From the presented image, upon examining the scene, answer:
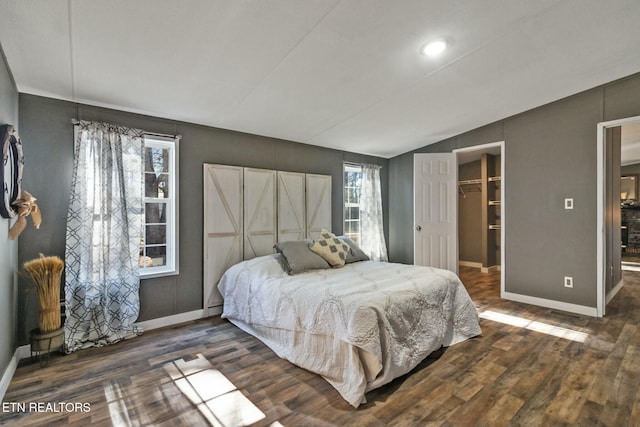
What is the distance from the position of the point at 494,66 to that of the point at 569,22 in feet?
1.93

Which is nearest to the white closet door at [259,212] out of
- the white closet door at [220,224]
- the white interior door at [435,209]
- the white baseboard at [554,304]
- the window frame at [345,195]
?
the white closet door at [220,224]

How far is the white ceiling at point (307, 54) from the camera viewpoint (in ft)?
6.12

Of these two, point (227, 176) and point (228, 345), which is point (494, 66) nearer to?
point (227, 176)

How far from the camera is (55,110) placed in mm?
2727

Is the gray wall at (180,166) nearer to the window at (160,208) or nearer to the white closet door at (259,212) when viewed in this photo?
the window at (160,208)

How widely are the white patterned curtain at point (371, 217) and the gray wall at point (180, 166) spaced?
1.85ft

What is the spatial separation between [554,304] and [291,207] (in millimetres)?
3724

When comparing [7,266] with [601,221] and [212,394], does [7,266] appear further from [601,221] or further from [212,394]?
[601,221]

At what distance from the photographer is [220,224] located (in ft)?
11.9

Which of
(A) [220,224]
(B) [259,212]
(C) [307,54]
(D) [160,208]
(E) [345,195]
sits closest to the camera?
(C) [307,54]

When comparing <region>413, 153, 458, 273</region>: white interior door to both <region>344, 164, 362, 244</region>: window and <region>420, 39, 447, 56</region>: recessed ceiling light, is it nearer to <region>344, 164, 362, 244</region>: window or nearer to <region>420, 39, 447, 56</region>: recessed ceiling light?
<region>344, 164, 362, 244</region>: window

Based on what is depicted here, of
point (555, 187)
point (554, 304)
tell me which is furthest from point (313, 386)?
point (555, 187)

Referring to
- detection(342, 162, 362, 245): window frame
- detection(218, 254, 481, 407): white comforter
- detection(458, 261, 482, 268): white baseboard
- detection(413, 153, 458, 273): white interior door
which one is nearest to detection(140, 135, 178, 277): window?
detection(218, 254, 481, 407): white comforter

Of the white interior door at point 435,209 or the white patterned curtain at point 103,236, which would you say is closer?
the white patterned curtain at point 103,236
